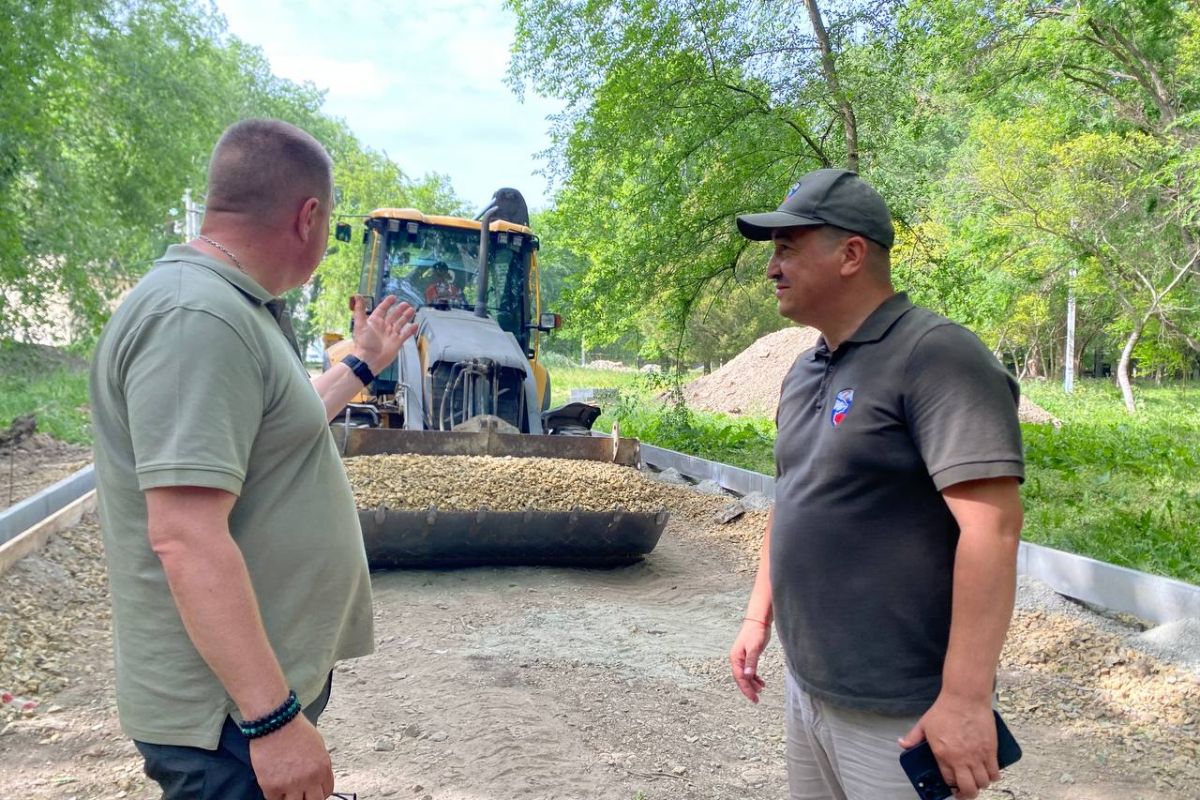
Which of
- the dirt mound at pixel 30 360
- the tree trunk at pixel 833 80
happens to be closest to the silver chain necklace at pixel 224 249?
the tree trunk at pixel 833 80

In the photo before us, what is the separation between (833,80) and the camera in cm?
1044

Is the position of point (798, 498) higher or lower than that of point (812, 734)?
higher

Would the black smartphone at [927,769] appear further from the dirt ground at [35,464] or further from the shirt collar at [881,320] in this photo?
the dirt ground at [35,464]

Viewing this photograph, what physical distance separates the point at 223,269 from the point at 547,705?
3.12 m

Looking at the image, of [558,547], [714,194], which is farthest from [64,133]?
[558,547]

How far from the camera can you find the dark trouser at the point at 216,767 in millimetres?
1591

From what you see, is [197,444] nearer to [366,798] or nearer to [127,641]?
[127,641]

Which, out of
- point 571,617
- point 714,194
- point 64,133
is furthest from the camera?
point 64,133

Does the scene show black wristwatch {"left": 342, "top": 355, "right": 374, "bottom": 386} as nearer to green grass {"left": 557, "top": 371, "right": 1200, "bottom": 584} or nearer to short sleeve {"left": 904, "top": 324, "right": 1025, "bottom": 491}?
short sleeve {"left": 904, "top": 324, "right": 1025, "bottom": 491}

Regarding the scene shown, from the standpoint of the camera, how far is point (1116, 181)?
744 inches

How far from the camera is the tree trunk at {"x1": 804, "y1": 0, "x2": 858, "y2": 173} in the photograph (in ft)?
34.3

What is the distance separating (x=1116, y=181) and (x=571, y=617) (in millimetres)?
17795

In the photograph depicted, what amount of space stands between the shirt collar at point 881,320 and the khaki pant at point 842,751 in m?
0.75

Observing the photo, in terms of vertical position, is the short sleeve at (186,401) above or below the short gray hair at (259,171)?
below
